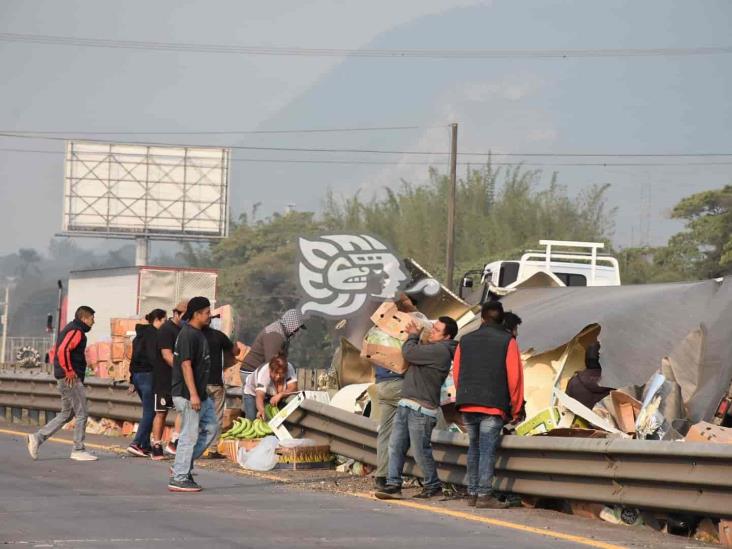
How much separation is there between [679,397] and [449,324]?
237cm

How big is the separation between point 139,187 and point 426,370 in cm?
8475

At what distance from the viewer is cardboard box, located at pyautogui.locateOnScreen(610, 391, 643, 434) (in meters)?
13.5

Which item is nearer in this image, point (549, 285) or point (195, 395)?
point (195, 395)

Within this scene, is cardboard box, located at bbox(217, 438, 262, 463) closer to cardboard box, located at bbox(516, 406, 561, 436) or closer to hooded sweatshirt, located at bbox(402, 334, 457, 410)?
hooded sweatshirt, located at bbox(402, 334, 457, 410)

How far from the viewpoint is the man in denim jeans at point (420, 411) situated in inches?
530

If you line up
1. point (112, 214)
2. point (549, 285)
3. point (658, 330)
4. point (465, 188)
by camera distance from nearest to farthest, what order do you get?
1. point (658, 330)
2. point (549, 285)
3. point (465, 188)
4. point (112, 214)

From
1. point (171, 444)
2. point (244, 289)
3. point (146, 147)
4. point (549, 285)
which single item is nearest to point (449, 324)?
point (171, 444)

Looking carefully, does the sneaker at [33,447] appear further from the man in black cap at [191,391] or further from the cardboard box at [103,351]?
the cardboard box at [103,351]

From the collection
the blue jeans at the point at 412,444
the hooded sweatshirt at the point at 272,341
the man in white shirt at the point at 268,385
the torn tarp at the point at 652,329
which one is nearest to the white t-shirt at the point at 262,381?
the man in white shirt at the point at 268,385

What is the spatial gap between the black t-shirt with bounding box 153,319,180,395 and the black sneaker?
179 inches

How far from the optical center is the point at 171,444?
17.6 meters

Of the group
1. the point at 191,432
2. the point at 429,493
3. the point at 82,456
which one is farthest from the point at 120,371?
the point at 429,493

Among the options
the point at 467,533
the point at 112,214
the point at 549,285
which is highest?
the point at 112,214

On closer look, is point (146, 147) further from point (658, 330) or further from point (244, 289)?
point (658, 330)
